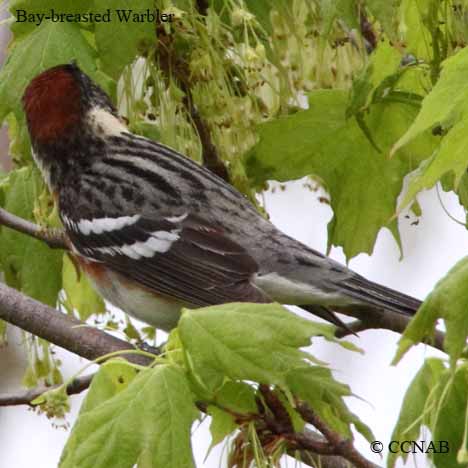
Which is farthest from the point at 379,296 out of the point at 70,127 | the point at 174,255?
the point at 70,127

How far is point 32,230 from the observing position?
3012 millimetres

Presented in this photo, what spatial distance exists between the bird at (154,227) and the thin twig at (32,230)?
67 mm

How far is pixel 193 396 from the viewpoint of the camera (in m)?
2.04

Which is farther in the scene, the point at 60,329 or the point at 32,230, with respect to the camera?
the point at 32,230

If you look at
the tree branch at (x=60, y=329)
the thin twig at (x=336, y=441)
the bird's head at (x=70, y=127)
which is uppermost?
the bird's head at (x=70, y=127)

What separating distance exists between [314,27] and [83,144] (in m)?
1.12

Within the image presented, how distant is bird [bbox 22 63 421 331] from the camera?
3201 mm

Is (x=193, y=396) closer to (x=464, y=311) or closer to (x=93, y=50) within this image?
(x=464, y=311)

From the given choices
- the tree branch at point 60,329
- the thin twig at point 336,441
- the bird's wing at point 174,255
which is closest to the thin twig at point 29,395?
the tree branch at point 60,329

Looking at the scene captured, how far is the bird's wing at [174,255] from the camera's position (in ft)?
10.6

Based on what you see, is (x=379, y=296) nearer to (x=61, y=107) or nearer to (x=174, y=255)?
(x=174, y=255)

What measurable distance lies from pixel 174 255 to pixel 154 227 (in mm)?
116

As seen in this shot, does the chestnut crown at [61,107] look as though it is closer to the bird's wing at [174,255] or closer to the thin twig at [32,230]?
the bird's wing at [174,255]

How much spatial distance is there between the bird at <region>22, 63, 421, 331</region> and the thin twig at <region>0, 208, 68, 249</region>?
7 centimetres
